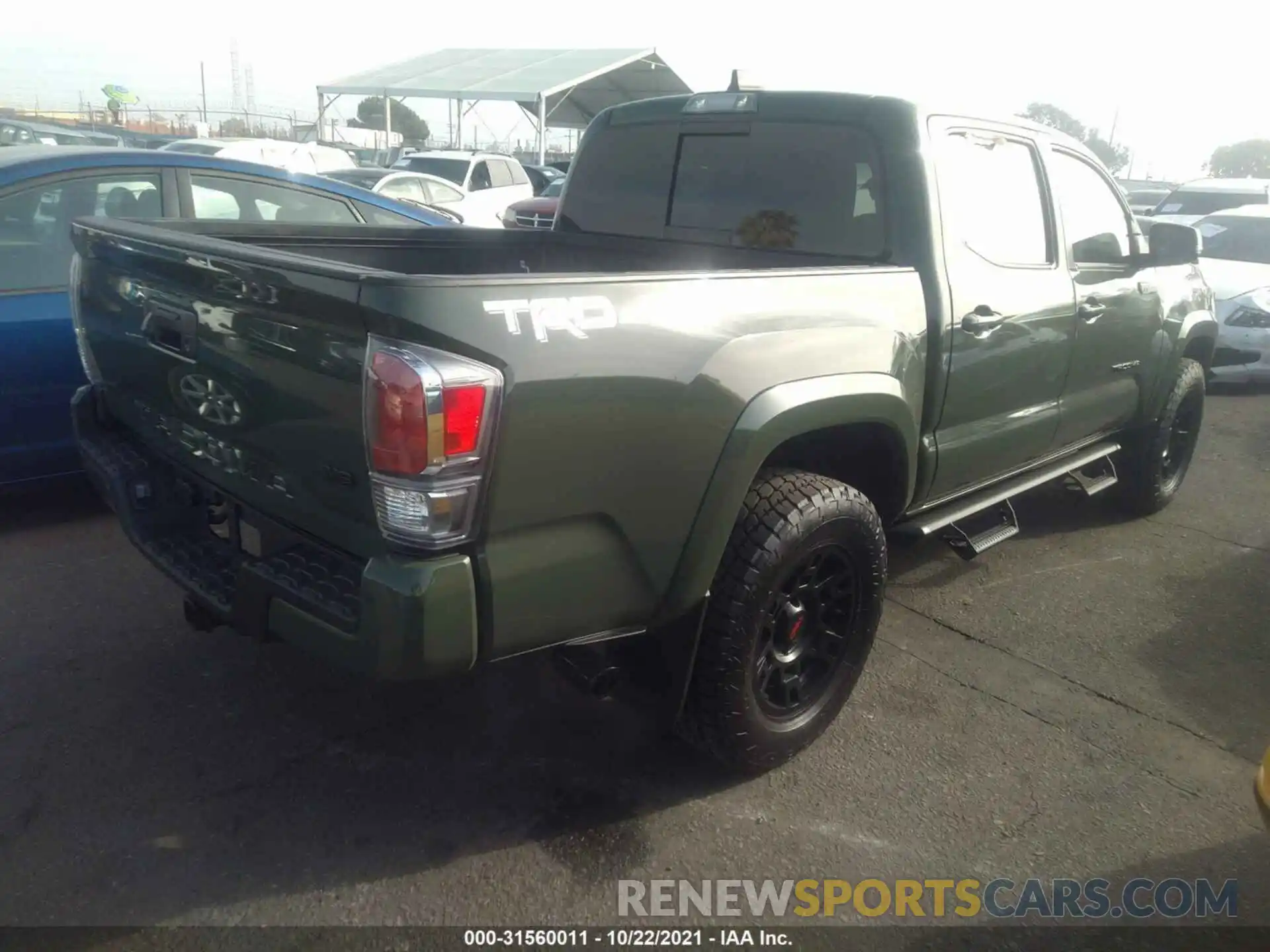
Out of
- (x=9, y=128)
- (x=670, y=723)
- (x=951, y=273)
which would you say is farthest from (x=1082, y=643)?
(x=9, y=128)

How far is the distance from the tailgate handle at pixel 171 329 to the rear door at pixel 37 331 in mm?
1810

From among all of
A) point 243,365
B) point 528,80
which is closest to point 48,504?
point 243,365

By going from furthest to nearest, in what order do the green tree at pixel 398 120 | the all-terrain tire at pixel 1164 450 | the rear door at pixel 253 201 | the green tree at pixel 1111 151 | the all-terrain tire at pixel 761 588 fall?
the green tree at pixel 398 120 → the green tree at pixel 1111 151 → the all-terrain tire at pixel 1164 450 → the rear door at pixel 253 201 → the all-terrain tire at pixel 761 588

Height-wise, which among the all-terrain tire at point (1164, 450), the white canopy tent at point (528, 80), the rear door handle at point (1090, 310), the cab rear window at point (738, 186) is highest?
the white canopy tent at point (528, 80)

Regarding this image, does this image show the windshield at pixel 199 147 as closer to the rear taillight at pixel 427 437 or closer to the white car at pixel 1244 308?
the white car at pixel 1244 308

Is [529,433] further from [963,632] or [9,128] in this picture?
[9,128]

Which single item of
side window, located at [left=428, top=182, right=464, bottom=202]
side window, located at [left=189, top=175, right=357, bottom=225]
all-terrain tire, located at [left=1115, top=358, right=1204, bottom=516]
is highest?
side window, located at [left=189, top=175, right=357, bottom=225]

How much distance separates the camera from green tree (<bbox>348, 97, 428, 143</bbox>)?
5569 cm

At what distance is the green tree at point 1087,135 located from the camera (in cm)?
3244

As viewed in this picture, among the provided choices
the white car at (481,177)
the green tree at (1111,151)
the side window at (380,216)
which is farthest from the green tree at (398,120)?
the side window at (380,216)

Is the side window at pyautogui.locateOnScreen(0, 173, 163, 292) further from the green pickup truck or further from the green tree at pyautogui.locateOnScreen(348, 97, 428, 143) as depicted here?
the green tree at pyautogui.locateOnScreen(348, 97, 428, 143)

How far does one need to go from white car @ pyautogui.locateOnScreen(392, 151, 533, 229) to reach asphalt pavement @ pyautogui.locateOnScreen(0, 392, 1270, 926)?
494 inches

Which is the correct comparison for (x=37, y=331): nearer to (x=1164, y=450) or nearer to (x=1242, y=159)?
(x=1164, y=450)

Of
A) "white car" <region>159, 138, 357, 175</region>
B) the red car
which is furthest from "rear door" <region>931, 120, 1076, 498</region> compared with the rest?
"white car" <region>159, 138, 357, 175</region>
